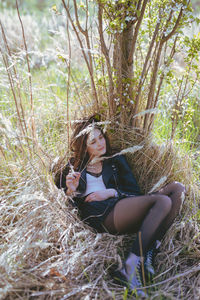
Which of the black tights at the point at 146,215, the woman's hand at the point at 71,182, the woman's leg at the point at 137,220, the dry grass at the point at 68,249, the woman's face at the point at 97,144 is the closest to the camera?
the dry grass at the point at 68,249

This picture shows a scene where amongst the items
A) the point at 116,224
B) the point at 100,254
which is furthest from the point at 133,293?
the point at 116,224

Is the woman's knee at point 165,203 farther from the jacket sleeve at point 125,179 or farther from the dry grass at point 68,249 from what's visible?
the jacket sleeve at point 125,179

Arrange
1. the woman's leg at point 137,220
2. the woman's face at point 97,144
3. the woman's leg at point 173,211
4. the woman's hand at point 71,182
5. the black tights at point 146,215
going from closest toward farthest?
the woman's leg at point 137,220
the black tights at point 146,215
the woman's leg at point 173,211
the woman's hand at point 71,182
the woman's face at point 97,144

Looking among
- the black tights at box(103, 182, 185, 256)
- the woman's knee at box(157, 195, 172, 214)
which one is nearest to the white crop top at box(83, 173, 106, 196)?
the black tights at box(103, 182, 185, 256)

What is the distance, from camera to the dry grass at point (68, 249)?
1.58 meters

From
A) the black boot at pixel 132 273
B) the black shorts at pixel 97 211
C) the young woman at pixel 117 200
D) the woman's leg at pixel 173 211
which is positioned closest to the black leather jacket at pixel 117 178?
the young woman at pixel 117 200

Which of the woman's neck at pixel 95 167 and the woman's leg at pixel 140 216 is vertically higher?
the woman's neck at pixel 95 167

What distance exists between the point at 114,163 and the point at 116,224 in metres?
0.51

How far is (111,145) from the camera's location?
2475mm

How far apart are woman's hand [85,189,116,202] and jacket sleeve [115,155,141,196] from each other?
0.10 meters

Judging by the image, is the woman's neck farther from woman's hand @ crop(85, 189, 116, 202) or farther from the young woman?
woman's hand @ crop(85, 189, 116, 202)

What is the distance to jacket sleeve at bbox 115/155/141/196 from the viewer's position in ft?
7.22

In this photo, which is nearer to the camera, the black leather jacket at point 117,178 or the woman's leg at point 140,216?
the woman's leg at point 140,216

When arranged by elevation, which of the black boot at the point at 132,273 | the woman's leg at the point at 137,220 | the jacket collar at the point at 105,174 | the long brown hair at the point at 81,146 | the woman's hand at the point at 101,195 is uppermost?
the long brown hair at the point at 81,146
